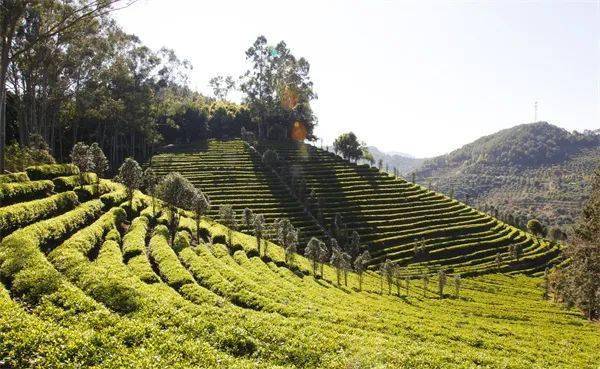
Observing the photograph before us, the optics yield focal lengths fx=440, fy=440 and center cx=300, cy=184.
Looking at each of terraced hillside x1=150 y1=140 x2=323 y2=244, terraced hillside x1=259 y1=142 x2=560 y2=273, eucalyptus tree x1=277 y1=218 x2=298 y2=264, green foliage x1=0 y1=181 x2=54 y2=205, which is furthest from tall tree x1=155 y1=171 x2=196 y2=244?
terraced hillside x1=259 y1=142 x2=560 y2=273

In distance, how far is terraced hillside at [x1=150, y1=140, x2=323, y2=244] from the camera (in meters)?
89.6

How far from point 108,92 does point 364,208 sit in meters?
58.2

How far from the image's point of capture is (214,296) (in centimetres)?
2459

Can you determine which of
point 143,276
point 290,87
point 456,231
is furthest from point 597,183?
point 290,87

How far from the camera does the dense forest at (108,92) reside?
151ft

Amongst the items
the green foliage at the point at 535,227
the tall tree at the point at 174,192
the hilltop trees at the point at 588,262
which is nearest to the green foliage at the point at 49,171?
the tall tree at the point at 174,192

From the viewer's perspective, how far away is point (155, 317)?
17453 millimetres

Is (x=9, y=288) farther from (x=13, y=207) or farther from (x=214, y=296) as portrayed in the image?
(x=13, y=207)

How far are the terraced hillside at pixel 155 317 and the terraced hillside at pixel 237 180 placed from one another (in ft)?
138

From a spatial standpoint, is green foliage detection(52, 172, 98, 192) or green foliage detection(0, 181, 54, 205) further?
green foliage detection(52, 172, 98, 192)

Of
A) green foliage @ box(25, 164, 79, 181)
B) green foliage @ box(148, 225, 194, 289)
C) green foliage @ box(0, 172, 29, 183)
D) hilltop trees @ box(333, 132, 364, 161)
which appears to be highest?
hilltop trees @ box(333, 132, 364, 161)

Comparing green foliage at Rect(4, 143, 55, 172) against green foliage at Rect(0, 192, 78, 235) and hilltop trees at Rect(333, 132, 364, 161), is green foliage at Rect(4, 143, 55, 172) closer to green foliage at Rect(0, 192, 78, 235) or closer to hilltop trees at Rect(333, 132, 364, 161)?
green foliage at Rect(0, 192, 78, 235)

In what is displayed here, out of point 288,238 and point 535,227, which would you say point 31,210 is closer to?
point 288,238

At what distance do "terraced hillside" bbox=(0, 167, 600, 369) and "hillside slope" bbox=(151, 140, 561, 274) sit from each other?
42375 millimetres
